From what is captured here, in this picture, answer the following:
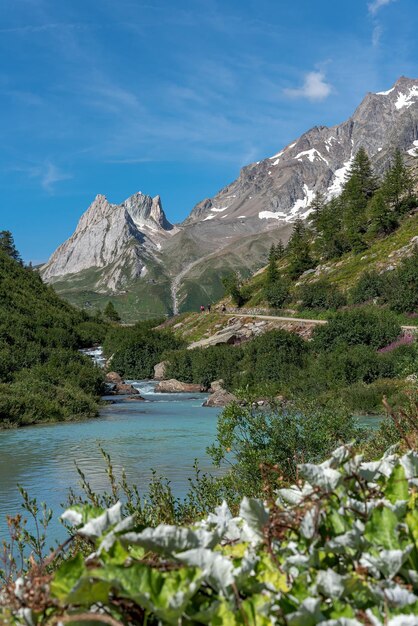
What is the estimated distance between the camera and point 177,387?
4103 cm

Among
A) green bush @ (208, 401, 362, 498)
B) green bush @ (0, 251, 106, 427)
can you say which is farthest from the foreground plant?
green bush @ (0, 251, 106, 427)

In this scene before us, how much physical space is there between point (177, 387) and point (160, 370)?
A: 728 cm

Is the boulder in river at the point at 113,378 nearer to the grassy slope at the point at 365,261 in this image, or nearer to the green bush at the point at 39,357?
the green bush at the point at 39,357

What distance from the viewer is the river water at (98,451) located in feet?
47.8

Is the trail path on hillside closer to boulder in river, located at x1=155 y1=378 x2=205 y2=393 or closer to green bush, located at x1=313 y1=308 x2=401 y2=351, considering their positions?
green bush, located at x1=313 y1=308 x2=401 y2=351

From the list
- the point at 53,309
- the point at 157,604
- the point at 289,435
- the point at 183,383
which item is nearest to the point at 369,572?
the point at 157,604

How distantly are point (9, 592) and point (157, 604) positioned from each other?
0.53 meters

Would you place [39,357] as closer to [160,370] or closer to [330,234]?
[160,370]

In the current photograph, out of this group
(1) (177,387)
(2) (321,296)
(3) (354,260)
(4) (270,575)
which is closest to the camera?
(4) (270,575)

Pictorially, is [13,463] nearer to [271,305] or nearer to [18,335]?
[18,335]

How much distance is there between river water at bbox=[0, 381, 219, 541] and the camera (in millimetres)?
14578

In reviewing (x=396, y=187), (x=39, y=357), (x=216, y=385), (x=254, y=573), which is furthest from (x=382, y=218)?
(x=254, y=573)

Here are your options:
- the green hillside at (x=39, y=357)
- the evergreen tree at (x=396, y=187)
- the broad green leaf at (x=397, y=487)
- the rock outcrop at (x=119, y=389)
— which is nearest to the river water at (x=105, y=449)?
the green hillside at (x=39, y=357)

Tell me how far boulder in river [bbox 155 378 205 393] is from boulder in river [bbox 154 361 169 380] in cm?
502
